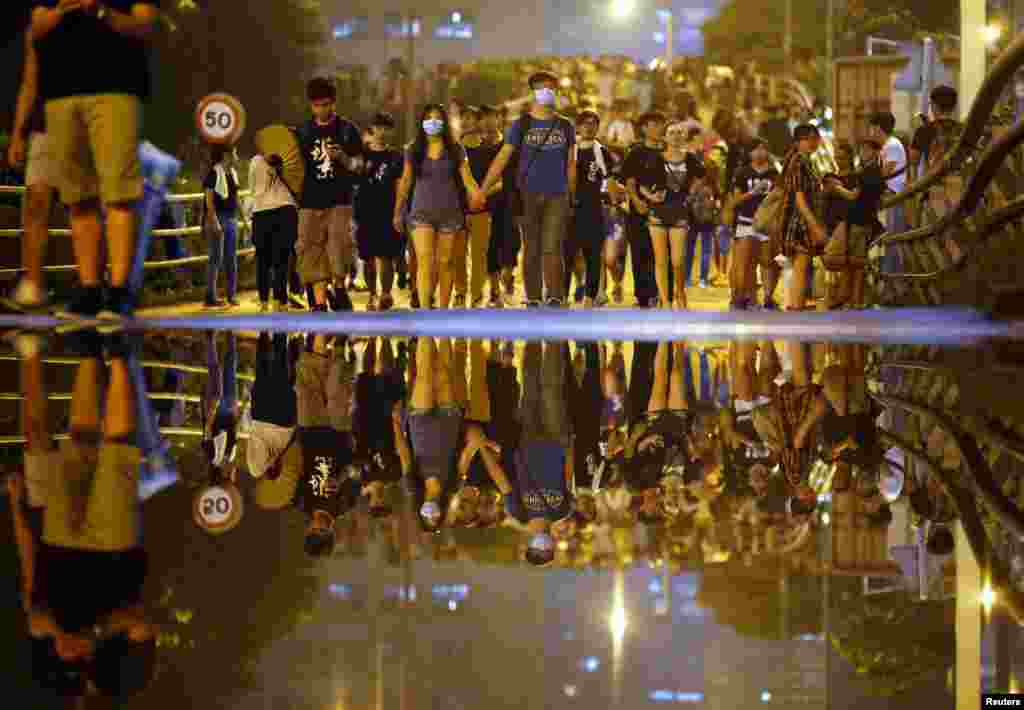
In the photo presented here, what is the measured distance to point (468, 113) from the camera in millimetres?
18438

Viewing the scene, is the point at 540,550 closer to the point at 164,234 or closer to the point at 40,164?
the point at 40,164

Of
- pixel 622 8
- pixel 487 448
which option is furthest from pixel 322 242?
pixel 622 8

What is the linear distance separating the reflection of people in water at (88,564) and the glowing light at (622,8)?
19.9 m

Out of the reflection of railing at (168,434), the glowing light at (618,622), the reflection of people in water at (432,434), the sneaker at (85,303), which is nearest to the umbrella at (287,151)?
the sneaker at (85,303)

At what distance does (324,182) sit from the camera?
16.5 meters

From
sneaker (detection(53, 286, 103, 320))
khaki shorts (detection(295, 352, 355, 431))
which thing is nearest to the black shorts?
sneaker (detection(53, 286, 103, 320))

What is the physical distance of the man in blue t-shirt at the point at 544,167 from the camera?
1694 cm

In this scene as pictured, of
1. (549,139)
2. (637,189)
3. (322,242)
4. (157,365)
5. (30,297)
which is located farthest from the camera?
(637,189)

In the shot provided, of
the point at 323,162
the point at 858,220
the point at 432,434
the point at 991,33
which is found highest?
the point at 991,33

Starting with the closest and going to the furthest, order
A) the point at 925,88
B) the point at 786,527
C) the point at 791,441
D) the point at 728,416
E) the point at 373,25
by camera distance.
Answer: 1. the point at 786,527
2. the point at 791,441
3. the point at 728,416
4. the point at 925,88
5. the point at 373,25

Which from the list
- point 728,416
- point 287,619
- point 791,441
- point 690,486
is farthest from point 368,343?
point 287,619

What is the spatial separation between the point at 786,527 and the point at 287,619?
1.60 meters

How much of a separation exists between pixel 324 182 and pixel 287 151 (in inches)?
15.0

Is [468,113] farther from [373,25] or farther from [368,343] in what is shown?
[373,25]
